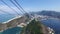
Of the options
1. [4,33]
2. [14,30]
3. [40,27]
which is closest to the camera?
[4,33]

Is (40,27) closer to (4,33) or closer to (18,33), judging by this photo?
(18,33)

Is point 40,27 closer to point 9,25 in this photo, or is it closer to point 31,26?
point 31,26

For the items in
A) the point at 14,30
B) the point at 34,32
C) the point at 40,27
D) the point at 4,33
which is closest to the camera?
the point at 4,33

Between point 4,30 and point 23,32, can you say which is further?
point 23,32

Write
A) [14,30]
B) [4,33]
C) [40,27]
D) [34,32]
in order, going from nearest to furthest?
[4,33] < [14,30] < [34,32] < [40,27]

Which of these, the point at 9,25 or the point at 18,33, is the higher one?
the point at 9,25

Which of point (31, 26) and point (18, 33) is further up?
point (31, 26)

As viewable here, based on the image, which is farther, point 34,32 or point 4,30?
point 34,32

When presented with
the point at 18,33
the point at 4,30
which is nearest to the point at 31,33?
the point at 18,33

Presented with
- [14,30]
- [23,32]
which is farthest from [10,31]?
[23,32]
